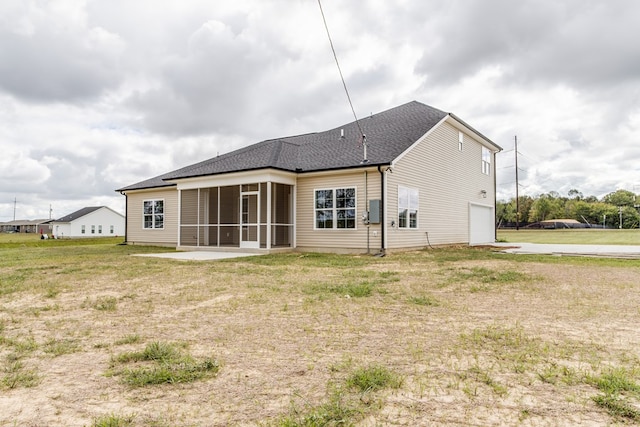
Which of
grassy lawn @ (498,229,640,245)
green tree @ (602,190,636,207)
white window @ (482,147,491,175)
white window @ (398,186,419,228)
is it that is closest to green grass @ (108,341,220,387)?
white window @ (398,186,419,228)

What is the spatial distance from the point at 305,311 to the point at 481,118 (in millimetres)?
26536

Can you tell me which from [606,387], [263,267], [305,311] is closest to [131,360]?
[305,311]

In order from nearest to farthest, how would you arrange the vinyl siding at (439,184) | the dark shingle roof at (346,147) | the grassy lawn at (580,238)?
1. the vinyl siding at (439,184)
2. the dark shingle roof at (346,147)
3. the grassy lawn at (580,238)

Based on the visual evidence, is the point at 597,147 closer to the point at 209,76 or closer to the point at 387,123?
the point at 387,123

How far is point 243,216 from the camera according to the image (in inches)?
658

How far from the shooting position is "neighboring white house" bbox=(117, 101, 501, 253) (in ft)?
45.0

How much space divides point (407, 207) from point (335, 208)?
8.81 ft

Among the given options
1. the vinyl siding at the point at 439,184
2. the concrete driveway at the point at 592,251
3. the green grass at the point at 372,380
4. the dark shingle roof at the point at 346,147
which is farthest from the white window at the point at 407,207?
the green grass at the point at 372,380

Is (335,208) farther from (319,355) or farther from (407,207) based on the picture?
(319,355)

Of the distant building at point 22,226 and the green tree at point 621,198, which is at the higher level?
the green tree at point 621,198

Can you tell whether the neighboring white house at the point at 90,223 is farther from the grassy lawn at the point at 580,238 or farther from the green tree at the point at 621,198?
the green tree at the point at 621,198

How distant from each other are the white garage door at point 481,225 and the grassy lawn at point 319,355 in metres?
13.4

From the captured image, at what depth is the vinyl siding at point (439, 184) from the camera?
1405 cm

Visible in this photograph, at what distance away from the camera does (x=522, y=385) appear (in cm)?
267
